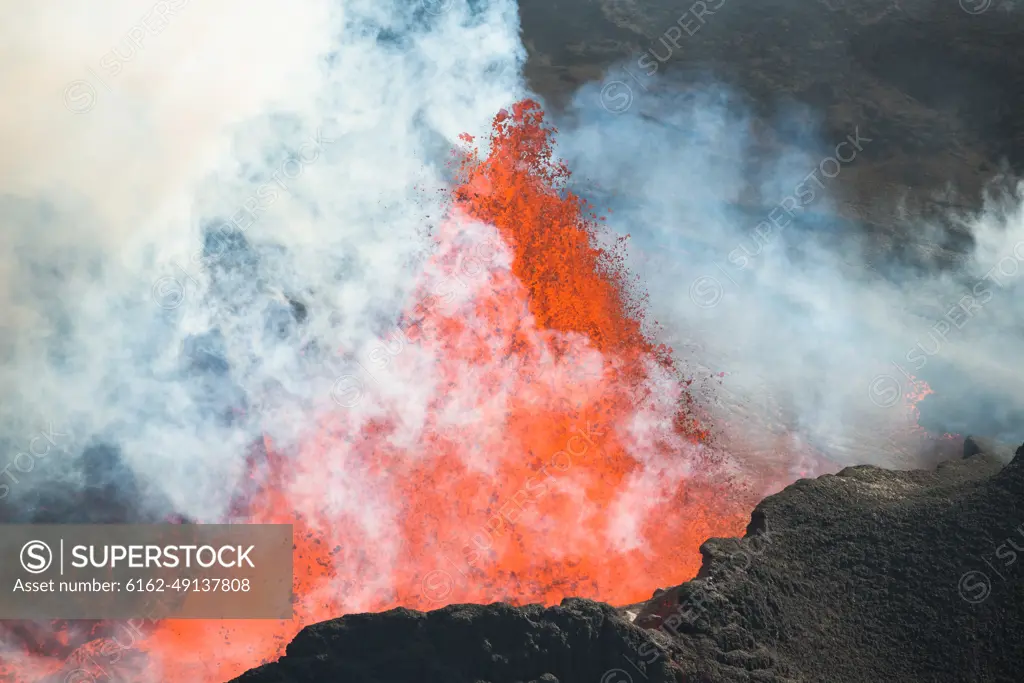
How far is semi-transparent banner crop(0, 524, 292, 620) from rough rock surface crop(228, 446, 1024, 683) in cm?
515

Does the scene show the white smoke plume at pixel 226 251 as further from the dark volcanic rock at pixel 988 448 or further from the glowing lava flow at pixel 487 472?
the dark volcanic rock at pixel 988 448

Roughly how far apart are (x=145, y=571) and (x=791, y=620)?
9.99m

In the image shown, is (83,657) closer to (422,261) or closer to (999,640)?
(422,261)

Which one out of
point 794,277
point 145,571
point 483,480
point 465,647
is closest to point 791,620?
point 465,647

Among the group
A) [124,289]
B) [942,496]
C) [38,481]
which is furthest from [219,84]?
[942,496]

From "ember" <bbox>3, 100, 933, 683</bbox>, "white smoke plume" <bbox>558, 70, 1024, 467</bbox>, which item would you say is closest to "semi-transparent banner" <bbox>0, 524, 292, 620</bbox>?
"ember" <bbox>3, 100, 933, 683</bbox>

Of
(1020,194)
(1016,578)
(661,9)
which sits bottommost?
(1016,578)

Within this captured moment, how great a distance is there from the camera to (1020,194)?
17750mm

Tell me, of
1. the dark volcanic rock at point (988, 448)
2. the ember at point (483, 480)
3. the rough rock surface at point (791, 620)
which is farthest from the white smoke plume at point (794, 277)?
the rough rock surface at point (791, 620)

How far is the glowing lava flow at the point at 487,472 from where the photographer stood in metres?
13.1

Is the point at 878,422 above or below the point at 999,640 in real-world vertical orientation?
above

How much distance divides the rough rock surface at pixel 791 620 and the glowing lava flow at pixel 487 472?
114 inches

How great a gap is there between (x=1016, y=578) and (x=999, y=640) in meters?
0.87

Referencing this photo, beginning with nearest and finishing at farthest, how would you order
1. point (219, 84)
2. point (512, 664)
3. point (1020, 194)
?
point (512, 664) → point (219, 84) → point (1020, 194)
